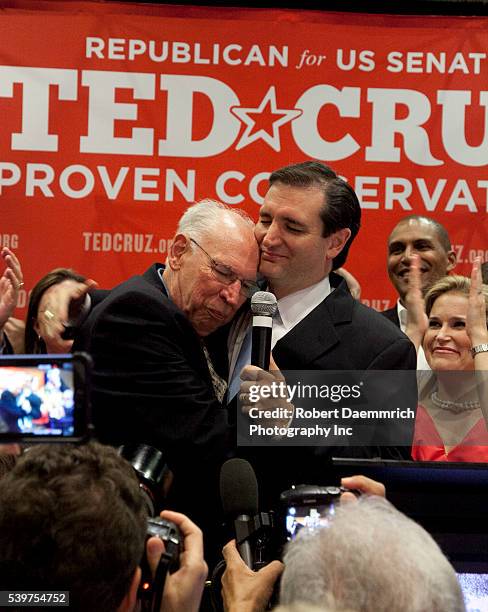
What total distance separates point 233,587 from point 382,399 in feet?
3.33

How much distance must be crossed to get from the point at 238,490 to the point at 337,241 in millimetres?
1126

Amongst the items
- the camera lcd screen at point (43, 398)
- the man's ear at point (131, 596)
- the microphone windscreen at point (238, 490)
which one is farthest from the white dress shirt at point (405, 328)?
the camera lcd screen at point (43, 398)

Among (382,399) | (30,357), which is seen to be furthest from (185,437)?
(30,357)

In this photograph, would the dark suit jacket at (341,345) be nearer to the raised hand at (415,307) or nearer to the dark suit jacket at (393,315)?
the raised hand at (415,307)

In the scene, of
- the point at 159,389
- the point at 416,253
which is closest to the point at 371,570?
the point at 159,389

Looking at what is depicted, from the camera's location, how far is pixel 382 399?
257 cm

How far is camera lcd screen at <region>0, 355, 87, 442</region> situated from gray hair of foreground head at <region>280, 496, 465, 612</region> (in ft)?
0.97

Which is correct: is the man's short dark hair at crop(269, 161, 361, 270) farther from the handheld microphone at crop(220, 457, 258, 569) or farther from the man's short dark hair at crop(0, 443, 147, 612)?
the man's short dark hair at crop(0, 443, 147, 612)

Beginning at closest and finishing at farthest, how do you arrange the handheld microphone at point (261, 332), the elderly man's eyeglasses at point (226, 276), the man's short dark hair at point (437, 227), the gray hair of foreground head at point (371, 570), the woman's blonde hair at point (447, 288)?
the gray hair of foreground head at point (371, 570), the handheld microphone at point (261, 332), the elderly man's eyeglasses at point (226, 276), the woman's blonde hair at point (447, 288), the man's short dark hair at point (437, 227)

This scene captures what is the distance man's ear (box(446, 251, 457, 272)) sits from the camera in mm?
3685

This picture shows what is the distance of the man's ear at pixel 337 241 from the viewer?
2.77m

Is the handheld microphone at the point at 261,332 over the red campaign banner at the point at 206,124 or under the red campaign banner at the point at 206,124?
under

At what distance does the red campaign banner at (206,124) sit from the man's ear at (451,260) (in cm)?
11

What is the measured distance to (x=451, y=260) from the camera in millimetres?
3727
